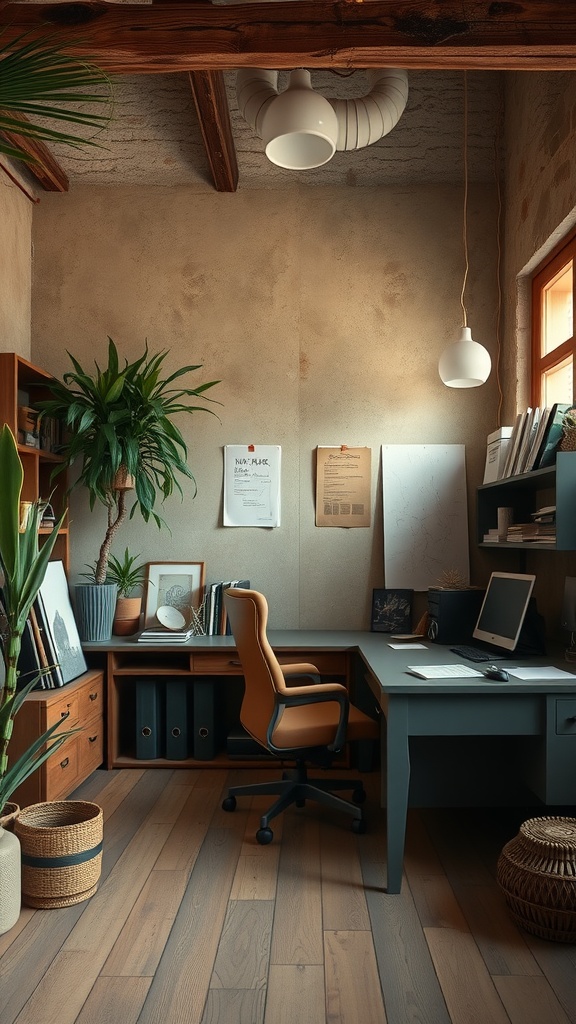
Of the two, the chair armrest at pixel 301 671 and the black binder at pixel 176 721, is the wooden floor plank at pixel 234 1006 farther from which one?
the black binder at pixel 176 721

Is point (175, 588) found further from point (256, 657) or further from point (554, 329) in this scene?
point (554, 329)

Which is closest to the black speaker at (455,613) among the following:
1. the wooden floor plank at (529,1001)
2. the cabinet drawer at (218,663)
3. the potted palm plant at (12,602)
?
the cabinet drawer at (218,663)

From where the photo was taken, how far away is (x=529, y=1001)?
2.23 meters

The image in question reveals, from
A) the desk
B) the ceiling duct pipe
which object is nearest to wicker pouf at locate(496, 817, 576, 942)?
the desk

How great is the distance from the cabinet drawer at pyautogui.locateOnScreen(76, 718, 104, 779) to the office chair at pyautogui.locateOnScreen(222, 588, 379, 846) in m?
0.82

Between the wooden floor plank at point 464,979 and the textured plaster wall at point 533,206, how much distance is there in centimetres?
184

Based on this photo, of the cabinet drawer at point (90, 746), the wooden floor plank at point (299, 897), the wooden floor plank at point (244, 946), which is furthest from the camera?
the cabinet drawer at point (90, 746)

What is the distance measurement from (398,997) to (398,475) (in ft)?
10.2

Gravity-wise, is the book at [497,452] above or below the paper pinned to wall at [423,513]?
above

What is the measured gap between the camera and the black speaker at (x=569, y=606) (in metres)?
3.55

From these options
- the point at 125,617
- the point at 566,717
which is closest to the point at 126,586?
the point at 125,617

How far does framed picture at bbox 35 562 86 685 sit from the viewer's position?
154 inches

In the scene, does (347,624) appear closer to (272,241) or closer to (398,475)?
(398,475)

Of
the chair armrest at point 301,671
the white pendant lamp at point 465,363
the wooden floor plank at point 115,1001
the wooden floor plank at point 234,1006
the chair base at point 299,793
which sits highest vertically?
the white pendant lamp at point 465,363
